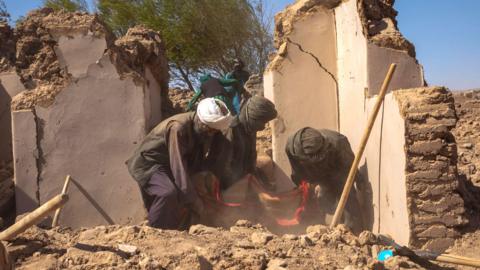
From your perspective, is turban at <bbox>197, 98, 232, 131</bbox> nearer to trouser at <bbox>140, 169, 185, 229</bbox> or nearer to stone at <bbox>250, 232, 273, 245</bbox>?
trouser at <bbox>140, 169, 185, 229</bbox>

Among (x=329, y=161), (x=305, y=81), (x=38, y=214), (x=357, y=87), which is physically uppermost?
(x=305, y=81)

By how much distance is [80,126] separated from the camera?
5.34 m

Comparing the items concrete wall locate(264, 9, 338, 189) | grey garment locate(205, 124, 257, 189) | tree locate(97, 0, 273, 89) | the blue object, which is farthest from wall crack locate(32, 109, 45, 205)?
tree locate(97, 0, 273, 89)

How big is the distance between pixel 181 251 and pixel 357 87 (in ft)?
9.42

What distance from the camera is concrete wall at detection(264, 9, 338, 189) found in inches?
216

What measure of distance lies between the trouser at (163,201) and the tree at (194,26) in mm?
12554

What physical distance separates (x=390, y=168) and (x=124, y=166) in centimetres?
273

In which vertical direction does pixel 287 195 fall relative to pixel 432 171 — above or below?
below

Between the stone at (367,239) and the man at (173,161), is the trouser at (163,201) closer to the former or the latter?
the man at (173,161)

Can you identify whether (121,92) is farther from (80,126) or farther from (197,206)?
(197,206)

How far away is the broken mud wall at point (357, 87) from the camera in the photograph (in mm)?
3787

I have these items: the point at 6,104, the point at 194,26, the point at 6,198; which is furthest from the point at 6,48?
the point at 194,26

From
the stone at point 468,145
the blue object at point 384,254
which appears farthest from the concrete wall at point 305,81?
the stone at point 468,145

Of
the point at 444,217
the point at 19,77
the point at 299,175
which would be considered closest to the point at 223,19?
the point at 19,77
